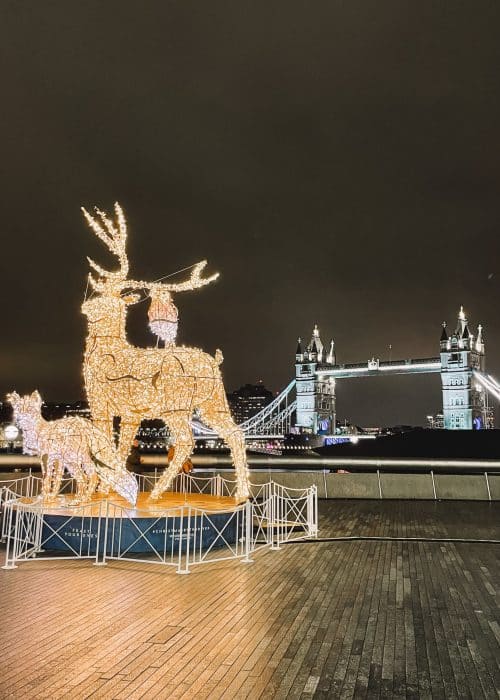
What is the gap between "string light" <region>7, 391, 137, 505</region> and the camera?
32.5 ft

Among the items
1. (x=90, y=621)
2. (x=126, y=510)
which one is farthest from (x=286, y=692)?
(x=126, y=510)

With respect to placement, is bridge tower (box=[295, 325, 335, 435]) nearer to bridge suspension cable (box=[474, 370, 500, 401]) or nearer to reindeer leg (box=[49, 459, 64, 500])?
bridge suspension cable (box=[474, 370, 500, 401])

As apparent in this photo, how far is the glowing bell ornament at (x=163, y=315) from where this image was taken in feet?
37.9

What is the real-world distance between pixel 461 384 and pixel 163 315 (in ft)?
245

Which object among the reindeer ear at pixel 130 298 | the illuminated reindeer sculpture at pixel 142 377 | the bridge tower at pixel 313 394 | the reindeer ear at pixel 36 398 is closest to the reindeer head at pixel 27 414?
the reindeer ear at pixel 36 398

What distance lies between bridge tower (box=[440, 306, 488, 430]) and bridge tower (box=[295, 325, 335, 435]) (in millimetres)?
19946

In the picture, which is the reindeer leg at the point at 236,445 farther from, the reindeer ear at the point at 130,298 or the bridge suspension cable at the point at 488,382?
the bridge suspension cable at the point at 488,382

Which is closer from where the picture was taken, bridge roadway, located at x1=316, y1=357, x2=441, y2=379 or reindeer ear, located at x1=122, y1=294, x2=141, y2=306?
reindeer ear, located at x1=122, y1=294, x2=141, y2=306

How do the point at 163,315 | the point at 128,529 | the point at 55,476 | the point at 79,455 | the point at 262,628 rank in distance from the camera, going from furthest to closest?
the point at 163,315 → the point at 55,476 → the point at 79,455 → the point at 128,529 → the point at 262,628

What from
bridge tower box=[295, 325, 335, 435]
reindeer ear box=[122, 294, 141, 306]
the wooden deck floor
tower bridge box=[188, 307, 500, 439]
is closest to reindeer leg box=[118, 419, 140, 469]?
reindeer ear box=[122, 294, 141, 306]

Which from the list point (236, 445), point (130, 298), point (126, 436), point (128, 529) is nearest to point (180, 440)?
point (236, 445)

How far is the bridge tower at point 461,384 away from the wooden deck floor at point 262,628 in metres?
73.4

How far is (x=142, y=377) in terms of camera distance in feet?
34.1

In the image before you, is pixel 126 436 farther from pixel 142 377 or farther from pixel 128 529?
pixel 128 529
